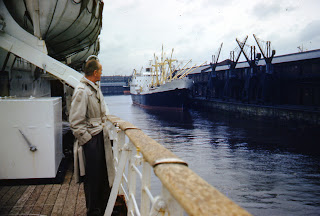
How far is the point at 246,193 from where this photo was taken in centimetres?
957

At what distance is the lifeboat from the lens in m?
6.73

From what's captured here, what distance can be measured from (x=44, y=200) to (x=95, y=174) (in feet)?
3.70

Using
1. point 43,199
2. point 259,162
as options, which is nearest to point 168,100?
point 259,162

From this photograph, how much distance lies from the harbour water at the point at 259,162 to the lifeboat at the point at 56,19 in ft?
22.9

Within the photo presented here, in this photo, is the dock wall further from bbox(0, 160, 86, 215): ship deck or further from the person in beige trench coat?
the person in beige trench coat

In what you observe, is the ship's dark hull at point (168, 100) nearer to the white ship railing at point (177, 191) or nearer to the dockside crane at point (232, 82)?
the dockside crane at point (232, 82)

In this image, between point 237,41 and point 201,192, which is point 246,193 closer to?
point 201,192

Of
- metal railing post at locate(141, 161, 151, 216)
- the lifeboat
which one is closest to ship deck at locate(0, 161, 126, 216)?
metal railing post at locate(141, 161, 151, 216)

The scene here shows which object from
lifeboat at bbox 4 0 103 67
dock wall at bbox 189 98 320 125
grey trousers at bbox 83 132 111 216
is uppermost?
lifeboat at bbox 4 0 103 67

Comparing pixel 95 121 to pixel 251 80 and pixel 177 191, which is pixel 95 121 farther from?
pixel 251 80

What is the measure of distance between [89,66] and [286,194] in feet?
29.3

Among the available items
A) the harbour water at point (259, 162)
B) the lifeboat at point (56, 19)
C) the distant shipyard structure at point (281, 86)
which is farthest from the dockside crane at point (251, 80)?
the lifeboat at point (56, 19)

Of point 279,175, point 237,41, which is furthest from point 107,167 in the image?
point 237,41

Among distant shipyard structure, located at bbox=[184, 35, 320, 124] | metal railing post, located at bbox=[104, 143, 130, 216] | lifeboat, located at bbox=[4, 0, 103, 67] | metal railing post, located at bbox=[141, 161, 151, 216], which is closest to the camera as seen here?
metal railing post, located at bbox=[141, 161, 151, 216]
